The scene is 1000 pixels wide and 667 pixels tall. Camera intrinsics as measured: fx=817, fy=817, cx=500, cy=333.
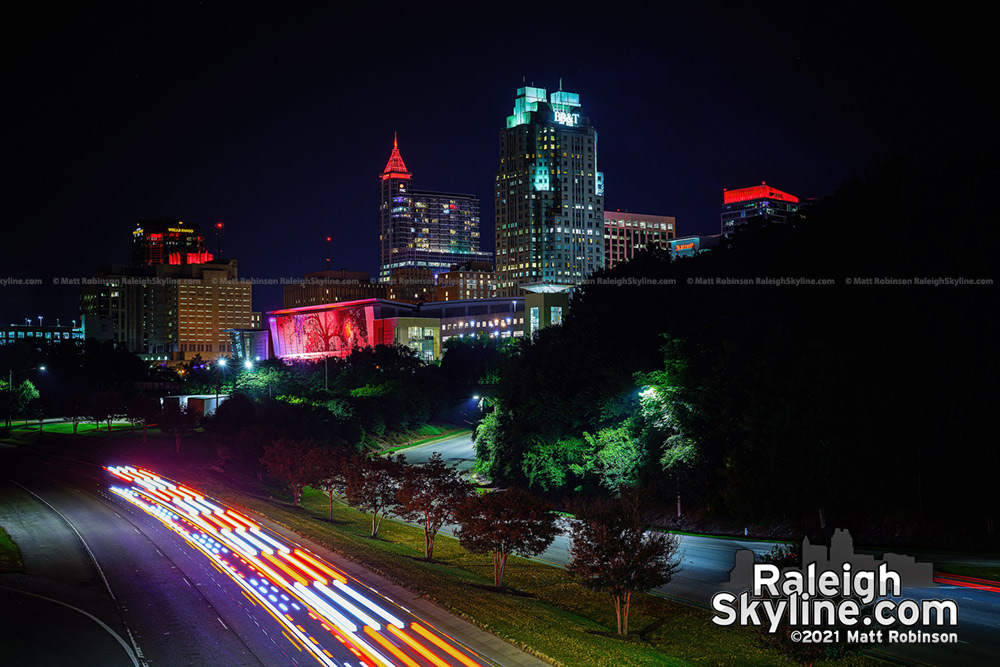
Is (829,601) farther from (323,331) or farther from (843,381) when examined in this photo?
(323,331)

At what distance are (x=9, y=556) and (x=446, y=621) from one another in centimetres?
1880

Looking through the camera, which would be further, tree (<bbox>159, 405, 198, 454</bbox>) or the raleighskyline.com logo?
tree (<bbox>159, 405, 198, 454</bbox>)

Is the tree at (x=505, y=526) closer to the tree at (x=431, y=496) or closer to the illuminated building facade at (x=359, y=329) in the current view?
the tree at (x=431, y=496)

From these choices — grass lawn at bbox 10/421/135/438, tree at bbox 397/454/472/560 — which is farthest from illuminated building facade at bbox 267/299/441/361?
tree at bbox 397/454/472/560

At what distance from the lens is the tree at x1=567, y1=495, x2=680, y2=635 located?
24.6m

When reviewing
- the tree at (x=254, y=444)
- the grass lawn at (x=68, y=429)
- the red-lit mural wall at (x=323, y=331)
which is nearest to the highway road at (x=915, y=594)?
the tree at (x=254, y=444)

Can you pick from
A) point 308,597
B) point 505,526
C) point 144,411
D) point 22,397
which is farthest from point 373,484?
point 22,397

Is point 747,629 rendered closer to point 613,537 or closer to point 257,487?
point 613,537

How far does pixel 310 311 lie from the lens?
169 m

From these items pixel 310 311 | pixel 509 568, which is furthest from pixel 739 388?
pixel 310 311

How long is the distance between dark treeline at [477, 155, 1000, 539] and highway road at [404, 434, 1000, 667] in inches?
157

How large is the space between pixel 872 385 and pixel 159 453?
5275 centimetres

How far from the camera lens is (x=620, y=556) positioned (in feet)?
81.6

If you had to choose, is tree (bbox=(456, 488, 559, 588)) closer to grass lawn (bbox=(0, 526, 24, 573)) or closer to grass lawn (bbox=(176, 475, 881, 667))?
grass lawn (bbox=(176, 475, 881, 667))
